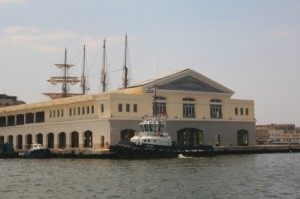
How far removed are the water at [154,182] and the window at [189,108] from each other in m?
33.8

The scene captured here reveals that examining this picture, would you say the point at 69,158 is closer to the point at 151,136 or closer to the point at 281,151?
the point at 151,136

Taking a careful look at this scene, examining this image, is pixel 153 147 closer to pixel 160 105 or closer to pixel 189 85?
pixel 160 105

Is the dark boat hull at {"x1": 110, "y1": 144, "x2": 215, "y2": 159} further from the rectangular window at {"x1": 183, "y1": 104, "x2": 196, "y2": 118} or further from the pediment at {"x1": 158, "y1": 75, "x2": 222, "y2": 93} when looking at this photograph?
the rectangular window at {"x1": 183, "y1": 104, "x2": 196, "y2": 118}

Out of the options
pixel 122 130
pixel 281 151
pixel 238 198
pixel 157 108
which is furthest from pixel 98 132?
pixel 238 198

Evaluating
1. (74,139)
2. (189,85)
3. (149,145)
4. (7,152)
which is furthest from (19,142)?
(149,145)

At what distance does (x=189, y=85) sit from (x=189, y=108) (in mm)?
3783

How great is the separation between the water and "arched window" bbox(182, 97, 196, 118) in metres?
33.8

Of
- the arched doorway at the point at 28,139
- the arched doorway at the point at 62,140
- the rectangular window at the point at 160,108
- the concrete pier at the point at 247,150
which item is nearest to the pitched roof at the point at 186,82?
the rectangular window at the point at 160,108

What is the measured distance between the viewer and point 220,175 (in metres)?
47.8

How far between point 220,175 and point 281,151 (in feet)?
181

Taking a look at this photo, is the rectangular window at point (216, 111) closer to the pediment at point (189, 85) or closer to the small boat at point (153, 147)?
the pediment at point (189, 85)

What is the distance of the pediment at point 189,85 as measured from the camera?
8925 cm

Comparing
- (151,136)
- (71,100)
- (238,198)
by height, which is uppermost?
(71,100)

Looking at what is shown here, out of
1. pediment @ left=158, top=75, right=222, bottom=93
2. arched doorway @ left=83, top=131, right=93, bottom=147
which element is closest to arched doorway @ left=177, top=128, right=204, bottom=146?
pediment @ left=158, top=75, right=222, bottom=93
